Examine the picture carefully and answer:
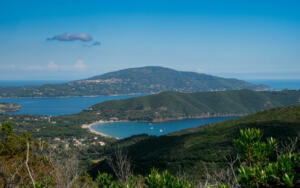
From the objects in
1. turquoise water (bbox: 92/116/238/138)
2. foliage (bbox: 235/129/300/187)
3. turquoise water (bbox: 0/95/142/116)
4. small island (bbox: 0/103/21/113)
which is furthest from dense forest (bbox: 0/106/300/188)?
small island (bbox: 0/103/21/113)

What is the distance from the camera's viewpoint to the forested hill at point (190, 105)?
110750 millimetres

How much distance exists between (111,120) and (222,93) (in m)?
63.8

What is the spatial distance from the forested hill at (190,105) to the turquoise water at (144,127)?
233 inches

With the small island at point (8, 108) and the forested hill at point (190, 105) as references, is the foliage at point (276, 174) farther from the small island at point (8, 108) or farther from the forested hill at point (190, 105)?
the small island at point (8, 108)

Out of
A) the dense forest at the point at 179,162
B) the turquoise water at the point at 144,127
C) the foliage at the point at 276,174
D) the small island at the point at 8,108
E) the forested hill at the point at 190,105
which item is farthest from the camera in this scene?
the small island at the point at 8,108

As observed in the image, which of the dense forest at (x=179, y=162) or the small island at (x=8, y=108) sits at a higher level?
the dense forest at (x=179, y=162)

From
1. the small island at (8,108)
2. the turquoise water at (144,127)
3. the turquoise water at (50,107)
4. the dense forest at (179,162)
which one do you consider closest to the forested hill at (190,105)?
the turquoise water at (144,127)

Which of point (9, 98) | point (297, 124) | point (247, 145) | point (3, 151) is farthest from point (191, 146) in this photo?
point (9, 98)

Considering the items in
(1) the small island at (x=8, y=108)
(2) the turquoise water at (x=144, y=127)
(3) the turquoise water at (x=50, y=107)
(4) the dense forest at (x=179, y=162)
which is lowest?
(2) the turquoise water at (x=144, y=127)

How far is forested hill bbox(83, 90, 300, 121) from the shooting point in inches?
4360

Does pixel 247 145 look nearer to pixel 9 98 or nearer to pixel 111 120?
pixel 111 120

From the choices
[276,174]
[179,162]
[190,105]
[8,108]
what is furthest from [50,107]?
[276,174]

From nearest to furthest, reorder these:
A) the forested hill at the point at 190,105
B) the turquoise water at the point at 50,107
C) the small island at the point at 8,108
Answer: the forested hill at the point at 190,105, the small island at the point at 8,108, the turquoise water at the point at 50,107

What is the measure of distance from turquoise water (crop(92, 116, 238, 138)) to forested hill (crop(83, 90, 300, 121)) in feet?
19.4
